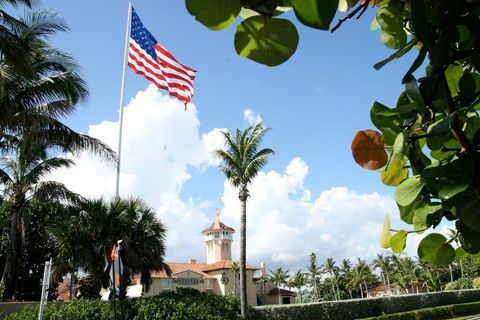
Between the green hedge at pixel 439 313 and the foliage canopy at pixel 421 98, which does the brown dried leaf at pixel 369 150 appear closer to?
the foliage canopy at pixel 421 98

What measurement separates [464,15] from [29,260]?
31589 millimetres

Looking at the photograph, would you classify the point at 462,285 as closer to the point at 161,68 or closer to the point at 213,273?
the point at 213,273

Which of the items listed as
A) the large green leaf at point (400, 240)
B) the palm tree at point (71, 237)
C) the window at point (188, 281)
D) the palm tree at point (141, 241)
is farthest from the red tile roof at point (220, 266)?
the large green leaf at point (400, 240)

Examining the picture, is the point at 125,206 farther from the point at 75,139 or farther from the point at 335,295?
the point at 335,295

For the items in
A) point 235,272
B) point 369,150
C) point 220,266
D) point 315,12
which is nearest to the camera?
point 315,12

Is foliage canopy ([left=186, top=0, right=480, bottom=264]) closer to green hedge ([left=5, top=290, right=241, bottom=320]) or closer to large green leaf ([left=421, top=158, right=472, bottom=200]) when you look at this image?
large green leaf ([left=421, top=158, right=472, bottom=200])

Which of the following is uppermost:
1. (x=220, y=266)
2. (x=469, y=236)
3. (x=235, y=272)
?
(x=220, y=266)

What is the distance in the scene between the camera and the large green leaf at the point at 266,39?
472mm

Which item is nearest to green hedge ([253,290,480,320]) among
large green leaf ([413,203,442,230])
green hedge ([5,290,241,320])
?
green hedge ([5,290,241,320])

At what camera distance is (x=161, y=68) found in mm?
16156

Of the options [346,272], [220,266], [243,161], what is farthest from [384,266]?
[243,161]

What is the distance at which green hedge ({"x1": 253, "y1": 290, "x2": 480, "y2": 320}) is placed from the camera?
2308 cm

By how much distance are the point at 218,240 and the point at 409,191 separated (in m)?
57.4

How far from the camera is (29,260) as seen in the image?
28.1m
